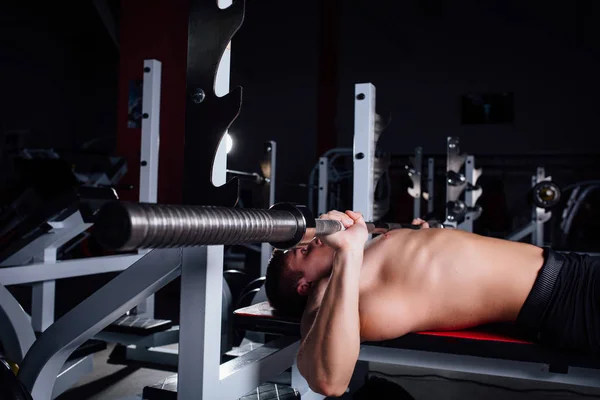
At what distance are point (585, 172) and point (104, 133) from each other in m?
5.97

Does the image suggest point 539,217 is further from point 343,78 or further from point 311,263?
point 311,263

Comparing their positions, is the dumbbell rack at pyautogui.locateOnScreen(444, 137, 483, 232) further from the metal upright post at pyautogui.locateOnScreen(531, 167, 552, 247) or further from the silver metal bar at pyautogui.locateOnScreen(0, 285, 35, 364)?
the silver metal bar at pyautogui.locateOnScreen(0, 285, 35, 364)

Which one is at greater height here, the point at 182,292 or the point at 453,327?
the point at 182,292

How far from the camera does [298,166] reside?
6.34 metres

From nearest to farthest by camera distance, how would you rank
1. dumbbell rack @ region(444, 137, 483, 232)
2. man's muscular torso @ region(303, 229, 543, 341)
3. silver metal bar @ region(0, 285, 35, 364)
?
man's muscular torso @ region(303, 229, 543, 341) < silver metal bar @ region(0, 285, 35, 364) < dumbbell rack @ region(444, 137, 483, 232)

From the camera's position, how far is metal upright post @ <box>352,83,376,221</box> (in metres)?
2.11

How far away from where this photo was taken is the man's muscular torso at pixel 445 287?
1401mm

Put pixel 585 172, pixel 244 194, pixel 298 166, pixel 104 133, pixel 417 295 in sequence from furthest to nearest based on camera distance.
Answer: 1. pixel 104 133
2. pixel 298 166
3. pixel 585 172
4. pixel 244 194
5. pixel 417 295

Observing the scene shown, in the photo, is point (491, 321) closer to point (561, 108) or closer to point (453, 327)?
point (453, 327)

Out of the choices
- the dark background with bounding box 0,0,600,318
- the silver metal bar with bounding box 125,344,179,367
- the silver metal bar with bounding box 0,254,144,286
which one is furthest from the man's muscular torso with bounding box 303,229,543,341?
the dark background with bounding box 0,0,600,318

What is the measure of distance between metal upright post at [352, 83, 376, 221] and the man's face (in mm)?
516

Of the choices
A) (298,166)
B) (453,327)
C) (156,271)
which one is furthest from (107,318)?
(298,166)

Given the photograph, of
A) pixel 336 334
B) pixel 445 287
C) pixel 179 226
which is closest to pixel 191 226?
pixel 179 226

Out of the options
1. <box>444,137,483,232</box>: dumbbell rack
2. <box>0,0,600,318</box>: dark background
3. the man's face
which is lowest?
the man's face
